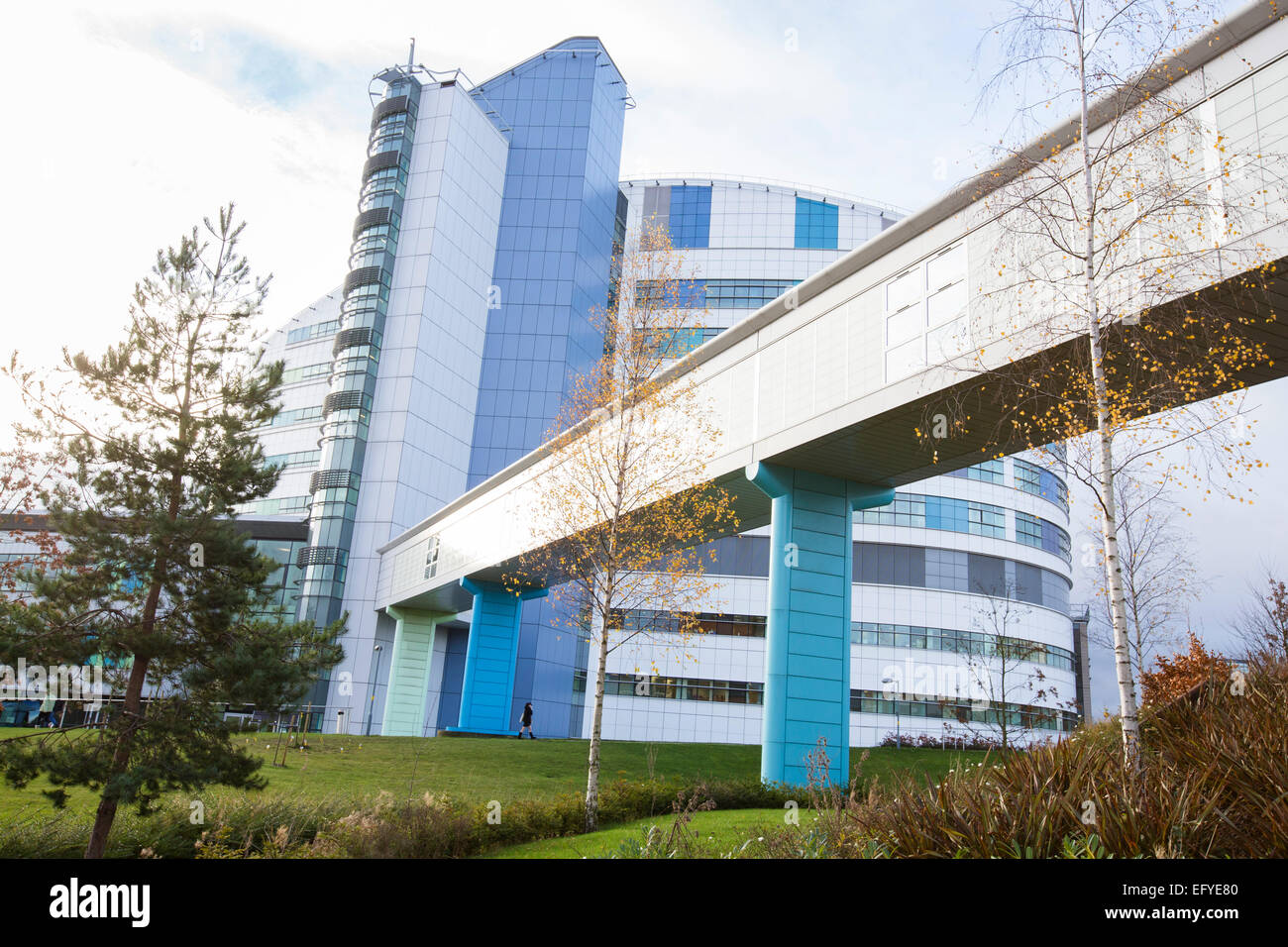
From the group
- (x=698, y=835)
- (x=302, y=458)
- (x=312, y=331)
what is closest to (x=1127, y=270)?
(x=698, y=835)

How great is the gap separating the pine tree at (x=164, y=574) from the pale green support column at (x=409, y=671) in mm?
29157

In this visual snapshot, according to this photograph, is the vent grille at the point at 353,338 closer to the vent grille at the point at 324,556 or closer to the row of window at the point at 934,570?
the vent grille at the point at 324,556

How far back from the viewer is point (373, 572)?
42.4 metres

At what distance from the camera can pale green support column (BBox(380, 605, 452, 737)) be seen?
39688 mm

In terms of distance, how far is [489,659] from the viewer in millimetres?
31672

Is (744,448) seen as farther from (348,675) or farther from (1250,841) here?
(348,675)

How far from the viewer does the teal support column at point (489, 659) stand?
31203 millimetres

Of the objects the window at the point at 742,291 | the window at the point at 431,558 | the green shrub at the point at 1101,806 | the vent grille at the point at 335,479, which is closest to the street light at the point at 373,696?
the window at the point at 431,558

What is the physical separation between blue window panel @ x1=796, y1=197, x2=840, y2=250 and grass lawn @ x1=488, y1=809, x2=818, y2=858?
144 feet

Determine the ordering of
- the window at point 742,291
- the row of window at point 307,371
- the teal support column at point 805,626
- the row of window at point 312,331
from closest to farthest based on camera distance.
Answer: the teal support column at point 805,626 → the window at point 742,291 → the row of window at point 307,371 → the row of window at point 312,331

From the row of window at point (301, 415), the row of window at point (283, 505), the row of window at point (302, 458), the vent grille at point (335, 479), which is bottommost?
the vent grille at point (335, 479)

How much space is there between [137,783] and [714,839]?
656 centimetres

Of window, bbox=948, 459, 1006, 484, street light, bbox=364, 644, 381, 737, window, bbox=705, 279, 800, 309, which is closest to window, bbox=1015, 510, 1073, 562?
window, bbox=948, 459, 1006, 484

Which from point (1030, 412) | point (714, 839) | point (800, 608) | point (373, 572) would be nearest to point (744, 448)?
point (800, 608)
